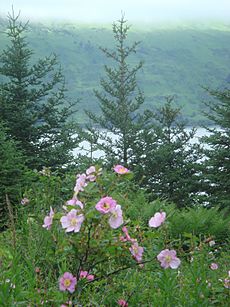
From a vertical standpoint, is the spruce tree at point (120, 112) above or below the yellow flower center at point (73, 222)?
below

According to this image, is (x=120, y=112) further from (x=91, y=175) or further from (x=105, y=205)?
(x=105, y=205)

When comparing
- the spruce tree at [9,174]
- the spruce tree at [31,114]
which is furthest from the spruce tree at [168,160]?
the spruce tree at [9,174]

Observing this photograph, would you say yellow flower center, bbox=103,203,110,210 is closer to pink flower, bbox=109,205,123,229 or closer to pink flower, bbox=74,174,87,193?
pink flower, bbox=109,205,123,229

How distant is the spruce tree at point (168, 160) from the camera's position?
18516 millimetres

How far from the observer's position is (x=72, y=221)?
2477mm

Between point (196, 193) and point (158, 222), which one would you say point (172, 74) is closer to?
point (196, 193)

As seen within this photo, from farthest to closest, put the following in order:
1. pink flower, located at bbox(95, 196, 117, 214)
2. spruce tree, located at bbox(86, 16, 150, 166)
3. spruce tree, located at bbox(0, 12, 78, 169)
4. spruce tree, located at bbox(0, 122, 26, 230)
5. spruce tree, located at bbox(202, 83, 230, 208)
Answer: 1. spruce tree, located at bbox(86, 16, 150, 166)
2. spruce tree, located at bbox(202, 83, 230, 208)
3. spruce tree, located at bbox(0, 12, 78, 169)
4. spruce tree, located at bbox(0, 122, 26, 230)
5. pink flower, located at bbox(95, 196, 117, 214)

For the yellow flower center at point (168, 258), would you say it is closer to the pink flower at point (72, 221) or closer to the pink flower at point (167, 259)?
the pink flower at point (167, 259)

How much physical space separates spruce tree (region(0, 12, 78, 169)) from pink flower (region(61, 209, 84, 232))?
11.4 m

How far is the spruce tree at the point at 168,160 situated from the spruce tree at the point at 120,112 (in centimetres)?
49

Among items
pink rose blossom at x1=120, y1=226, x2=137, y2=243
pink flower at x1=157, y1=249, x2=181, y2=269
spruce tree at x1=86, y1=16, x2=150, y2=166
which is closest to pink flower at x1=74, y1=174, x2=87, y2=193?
pink rose blossom at x1=120, y1=226, x2=137, y2=243

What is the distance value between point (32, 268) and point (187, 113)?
5582 inches

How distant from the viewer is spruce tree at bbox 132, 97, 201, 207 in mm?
18516

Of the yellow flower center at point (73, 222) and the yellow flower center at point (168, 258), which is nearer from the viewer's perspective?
the yellow flower center at point (73, 222)
